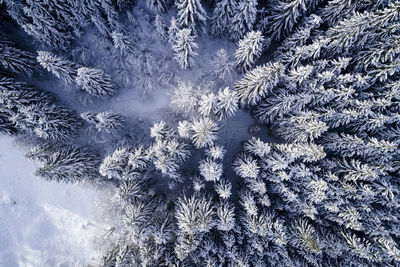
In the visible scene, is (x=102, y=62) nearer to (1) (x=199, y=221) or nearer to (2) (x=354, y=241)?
(1) (x=199, y=221)

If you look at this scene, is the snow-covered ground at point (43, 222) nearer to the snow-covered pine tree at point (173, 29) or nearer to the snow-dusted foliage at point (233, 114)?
the snow-dusted foliage at point (233, 114)

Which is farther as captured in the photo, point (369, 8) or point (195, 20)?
point (195, 20)

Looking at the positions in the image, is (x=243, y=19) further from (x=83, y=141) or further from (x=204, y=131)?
(x=83, y=141)

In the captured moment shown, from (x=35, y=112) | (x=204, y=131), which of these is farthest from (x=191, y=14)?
(x=35, y=112)

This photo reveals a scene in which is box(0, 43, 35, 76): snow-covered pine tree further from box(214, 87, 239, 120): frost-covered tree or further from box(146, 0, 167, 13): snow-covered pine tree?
box(214, 87, 239, 120): frost-covered tree

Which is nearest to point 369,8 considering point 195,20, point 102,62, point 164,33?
point 195,20
